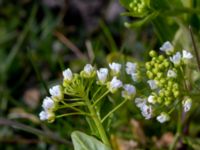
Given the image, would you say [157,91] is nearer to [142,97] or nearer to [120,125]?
[142,97]

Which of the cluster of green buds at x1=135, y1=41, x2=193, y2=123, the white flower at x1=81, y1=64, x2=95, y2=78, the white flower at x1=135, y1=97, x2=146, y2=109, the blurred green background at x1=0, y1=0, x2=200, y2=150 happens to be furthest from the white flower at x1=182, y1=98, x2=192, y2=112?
the blurred green background at x1=0, y1=0, x2=200, y2=150

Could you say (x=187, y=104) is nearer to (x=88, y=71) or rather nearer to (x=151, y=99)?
(x=151, y=99)

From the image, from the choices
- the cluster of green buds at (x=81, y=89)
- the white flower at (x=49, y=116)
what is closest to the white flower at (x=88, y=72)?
the cluster of green buds at (x=81, y=89)

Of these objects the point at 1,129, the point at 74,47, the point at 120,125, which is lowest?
the point at 120,125

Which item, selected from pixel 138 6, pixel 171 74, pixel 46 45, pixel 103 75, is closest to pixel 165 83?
pixel 171 74

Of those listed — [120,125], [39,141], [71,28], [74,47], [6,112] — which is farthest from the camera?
[71,28]

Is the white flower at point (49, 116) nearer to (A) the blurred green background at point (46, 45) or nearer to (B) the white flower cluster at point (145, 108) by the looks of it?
→ (B) the white flower cluster at point (145, 108)

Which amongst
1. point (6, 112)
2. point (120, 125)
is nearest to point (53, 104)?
point (120, 125)
